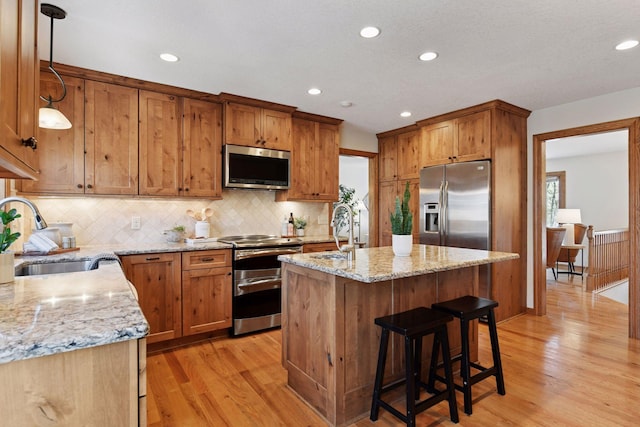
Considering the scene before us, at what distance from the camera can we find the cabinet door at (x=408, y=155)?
4.83 meters

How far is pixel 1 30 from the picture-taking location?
0.88 meters

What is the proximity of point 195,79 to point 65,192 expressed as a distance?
1480 millimetres

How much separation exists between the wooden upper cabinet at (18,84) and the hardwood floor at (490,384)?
5.54ft

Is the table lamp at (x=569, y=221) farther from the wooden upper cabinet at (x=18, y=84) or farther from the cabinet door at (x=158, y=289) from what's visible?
the wooden upper cabinet at (x=18, y=84)

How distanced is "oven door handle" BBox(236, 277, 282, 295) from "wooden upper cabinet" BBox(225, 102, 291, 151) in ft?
4.78

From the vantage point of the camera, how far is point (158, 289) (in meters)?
3.00

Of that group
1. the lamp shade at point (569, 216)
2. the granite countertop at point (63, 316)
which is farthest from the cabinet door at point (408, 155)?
the lamp shade at point (569, 216)

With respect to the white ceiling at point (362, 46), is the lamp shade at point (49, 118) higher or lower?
lower

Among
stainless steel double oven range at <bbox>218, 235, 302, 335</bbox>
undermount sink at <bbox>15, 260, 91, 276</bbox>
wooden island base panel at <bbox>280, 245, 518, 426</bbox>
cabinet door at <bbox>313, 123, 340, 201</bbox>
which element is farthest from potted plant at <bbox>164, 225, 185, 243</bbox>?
cabinet door at <bbox>313, 123, 340, 201</bbox>

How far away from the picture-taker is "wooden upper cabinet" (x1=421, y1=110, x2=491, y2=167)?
151 inches

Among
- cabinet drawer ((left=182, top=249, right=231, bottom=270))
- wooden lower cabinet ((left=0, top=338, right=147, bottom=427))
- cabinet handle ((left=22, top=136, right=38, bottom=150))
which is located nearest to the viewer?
wooden lower cabinet ((left=0, top=338, right=147, bottom=427))

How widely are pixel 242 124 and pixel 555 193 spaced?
758 centimetres

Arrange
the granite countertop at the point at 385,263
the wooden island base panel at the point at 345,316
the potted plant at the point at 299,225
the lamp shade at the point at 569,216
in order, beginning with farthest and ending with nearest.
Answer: the lamp shade at the point at 569,216
the potted plant at the point at 299,225
the wooden island base panel at the point at 345,316
the granite countertop at the point at 385,263

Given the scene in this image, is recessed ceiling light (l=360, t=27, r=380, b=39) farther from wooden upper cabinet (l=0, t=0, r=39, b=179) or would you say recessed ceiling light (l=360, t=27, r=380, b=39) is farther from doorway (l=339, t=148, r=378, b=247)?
doorway (l=339, t=148, r=378, b=247)
